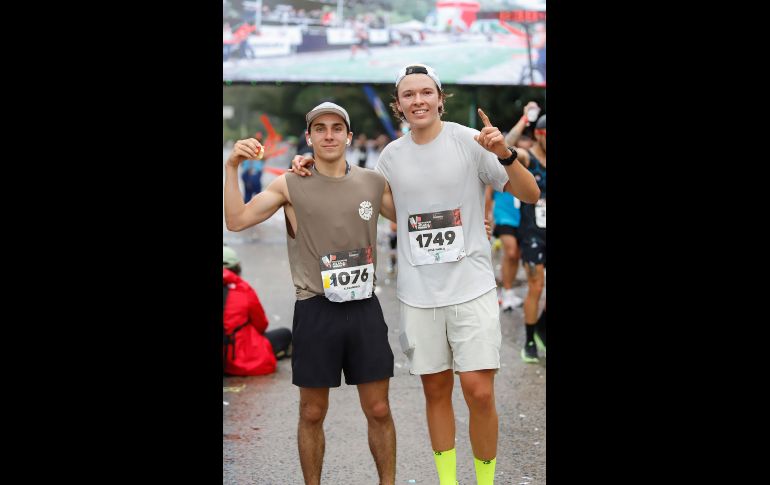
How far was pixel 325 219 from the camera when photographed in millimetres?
4359

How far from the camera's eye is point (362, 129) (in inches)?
1294

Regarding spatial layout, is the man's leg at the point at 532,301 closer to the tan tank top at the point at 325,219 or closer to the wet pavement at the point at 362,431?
the wet pavement at the point at 362,431

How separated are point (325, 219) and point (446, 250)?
1.96 feet

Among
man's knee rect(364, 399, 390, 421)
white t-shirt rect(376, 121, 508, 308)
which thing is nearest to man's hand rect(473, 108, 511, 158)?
white t-shirt rect(376, 121, 508, 308)

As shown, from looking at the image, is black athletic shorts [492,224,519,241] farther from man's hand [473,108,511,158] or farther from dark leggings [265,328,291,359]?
man's hand [473,108,511,158]

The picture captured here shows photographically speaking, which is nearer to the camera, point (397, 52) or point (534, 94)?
point (397, 52)

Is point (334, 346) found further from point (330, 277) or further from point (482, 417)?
point (482, 417)

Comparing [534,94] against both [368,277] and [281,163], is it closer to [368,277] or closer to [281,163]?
[281,163]

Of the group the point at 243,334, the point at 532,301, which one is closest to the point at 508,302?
the point at 532,301

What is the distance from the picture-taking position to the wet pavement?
203 inches

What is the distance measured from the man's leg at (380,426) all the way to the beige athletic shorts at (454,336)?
213 millimetres

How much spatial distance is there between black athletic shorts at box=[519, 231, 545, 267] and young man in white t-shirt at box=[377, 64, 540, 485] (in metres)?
3.42

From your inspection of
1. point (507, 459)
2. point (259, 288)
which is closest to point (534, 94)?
point (259, 288)
